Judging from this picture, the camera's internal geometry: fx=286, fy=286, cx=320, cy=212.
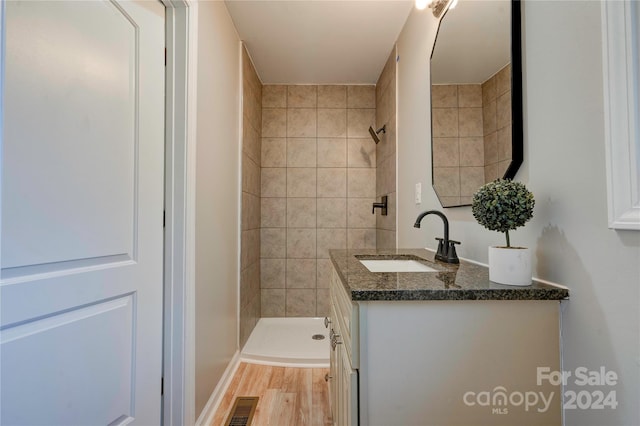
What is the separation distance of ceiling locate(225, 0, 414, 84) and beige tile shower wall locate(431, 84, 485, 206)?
0.90 m

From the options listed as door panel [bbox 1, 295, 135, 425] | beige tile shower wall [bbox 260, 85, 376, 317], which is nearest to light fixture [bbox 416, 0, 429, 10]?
beige tile shower wall [bbox 260, 85, 376, 317]

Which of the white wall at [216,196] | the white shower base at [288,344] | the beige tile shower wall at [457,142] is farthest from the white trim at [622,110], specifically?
the white shower base at [288,344]

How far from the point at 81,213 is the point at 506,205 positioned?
4.10 feet

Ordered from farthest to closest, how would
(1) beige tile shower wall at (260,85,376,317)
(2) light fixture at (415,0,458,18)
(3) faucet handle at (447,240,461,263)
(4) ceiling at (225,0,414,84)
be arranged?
(1) beige tile shower wall at (260,85,376,317) < (4) ceiling at (225,0,414,84) < (2) light fixture at (415,0,458,18) < (3) faucet handle at (447,240,461,263)

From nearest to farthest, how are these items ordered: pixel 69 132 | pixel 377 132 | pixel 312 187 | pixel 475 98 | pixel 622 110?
pixel 622 110 < pixel 69 132 < pixel 475 98 < pixel 377 132 < pixel 312 187

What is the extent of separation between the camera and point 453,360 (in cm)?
72

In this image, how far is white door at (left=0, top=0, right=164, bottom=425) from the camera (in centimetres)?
72

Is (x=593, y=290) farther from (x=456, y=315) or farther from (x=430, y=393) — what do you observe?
(x=430, y=393)

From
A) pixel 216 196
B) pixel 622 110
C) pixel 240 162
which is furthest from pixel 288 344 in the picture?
pixel 622 110

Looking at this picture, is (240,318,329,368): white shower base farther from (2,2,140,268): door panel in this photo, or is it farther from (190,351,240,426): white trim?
(2,2,140,268): door panel

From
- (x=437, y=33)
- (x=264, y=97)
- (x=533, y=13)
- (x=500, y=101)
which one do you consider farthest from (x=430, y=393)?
(x=264, y=97)

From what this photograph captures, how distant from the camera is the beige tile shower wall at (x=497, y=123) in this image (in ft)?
3.22

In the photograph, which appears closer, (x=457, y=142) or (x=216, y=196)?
(x=457, y=142)

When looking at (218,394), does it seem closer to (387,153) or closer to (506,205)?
(506,205)
